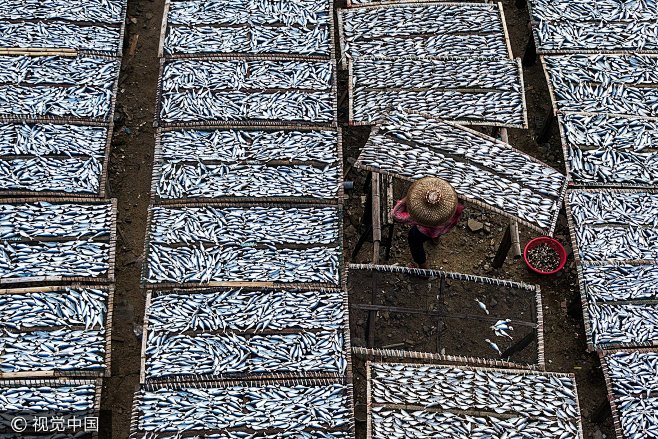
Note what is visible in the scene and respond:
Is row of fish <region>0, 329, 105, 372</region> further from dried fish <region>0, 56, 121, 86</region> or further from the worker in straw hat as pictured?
the worker in straw hat

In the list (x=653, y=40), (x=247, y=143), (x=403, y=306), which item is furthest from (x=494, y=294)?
(x=653, y=40)

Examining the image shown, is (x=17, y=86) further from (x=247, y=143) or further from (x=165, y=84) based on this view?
(x=247, y=143)

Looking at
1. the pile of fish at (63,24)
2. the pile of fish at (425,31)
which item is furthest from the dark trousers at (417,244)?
the pile of fish at (63,24)

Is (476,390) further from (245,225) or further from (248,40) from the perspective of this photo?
(248,40)

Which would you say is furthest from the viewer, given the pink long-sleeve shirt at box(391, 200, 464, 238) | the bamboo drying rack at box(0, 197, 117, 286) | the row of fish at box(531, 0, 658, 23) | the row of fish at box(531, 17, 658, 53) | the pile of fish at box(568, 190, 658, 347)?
the row of fish at box(531, 0, 658, 23)

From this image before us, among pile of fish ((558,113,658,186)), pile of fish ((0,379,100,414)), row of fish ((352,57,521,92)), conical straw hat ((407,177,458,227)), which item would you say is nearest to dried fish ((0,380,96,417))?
pile of fish ((0,379,100,414))

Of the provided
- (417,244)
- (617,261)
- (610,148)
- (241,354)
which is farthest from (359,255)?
(610,148)

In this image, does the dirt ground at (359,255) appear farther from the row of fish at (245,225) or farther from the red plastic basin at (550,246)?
the row of fish at (245,225)
